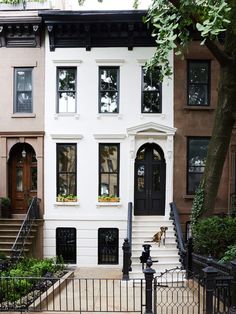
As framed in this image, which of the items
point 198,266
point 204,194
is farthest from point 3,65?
point 198,266

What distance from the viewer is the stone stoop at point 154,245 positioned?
1361 cm

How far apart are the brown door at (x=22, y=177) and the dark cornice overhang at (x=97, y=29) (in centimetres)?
447

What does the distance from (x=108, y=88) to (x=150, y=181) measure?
4.16 meters

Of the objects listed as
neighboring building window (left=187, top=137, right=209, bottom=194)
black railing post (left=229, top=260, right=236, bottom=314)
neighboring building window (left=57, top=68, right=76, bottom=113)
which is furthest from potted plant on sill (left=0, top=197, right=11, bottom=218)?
black railing post (left=229, top=260, right=236, bottom=314)

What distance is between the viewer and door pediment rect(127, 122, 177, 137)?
16.1m

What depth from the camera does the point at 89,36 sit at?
1628 cm

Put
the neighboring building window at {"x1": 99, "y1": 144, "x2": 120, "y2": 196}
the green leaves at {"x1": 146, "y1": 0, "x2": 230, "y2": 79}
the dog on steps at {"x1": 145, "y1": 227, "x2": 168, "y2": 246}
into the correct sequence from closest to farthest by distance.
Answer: the green leaves at {"x1": 146, "y1": 0, "x2": 230, "y2": 79} → the dog on steps at {"x1": 145, "y1": 227, "x2": 168, "y2": 246} → the neighboring building window at {"x1": 99, "y1": 144, "x2": 120, "y2": 196}

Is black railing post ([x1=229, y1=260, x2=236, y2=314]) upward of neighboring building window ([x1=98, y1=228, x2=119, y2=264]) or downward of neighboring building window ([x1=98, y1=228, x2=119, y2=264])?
upward

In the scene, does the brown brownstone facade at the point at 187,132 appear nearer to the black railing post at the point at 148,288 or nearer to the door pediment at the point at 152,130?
the door pediment at the point at 152,130

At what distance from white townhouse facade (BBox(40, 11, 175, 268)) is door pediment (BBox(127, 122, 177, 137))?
0.13 ft

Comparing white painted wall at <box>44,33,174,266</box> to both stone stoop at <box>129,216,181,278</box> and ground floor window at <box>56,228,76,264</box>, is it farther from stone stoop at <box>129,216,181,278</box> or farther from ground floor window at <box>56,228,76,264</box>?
stone stoop at <box>129,216,181,278</box>

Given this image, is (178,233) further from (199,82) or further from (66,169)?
(199,82)

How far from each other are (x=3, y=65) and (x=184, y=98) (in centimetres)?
749

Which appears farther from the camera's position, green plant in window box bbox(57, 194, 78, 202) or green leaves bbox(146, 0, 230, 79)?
green plant in window box bbox(57, 194, 78, 202)
